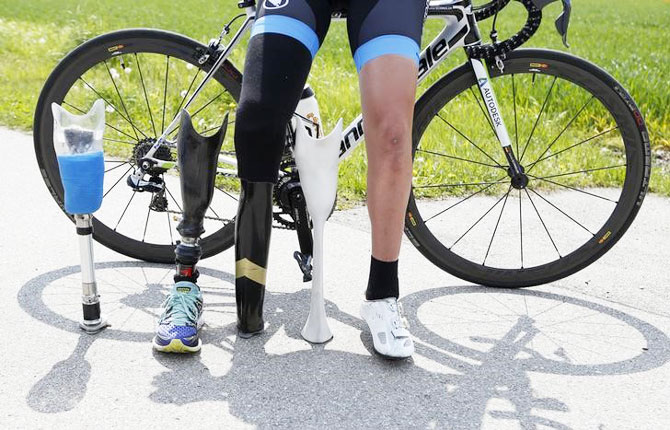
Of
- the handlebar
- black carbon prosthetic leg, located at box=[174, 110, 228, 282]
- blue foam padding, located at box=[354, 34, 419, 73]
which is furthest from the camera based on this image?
the handlebar

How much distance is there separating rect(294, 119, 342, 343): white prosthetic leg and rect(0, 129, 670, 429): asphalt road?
9 centimetres

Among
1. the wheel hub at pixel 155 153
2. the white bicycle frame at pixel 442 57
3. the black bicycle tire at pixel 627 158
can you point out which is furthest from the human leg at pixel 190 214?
the black bicycle tire at pixel 627 158

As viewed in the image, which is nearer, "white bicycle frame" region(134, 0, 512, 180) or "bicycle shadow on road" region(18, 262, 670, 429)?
"bicycle shadow on road" region(18, 262, 670, 429)

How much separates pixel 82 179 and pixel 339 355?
1058 mm

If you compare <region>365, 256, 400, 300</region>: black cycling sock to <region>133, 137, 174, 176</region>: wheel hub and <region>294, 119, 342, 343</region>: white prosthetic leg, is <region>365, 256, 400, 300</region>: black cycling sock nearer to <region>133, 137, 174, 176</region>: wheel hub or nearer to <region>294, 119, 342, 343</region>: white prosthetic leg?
<region>294, 119, 342, 343</region>: white prosthetic leg

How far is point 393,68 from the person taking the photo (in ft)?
8.97

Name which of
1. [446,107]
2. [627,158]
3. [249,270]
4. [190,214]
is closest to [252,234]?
[249,270]

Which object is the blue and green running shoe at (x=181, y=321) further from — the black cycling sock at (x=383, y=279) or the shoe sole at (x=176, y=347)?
the black cycling sock at (x=383, y=279)

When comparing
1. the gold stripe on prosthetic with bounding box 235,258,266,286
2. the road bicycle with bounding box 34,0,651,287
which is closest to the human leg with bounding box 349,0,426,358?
the road bicycle with bounding box 34,0,651,287

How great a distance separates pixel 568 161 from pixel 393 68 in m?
3.02

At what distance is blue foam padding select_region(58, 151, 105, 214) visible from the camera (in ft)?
9.00

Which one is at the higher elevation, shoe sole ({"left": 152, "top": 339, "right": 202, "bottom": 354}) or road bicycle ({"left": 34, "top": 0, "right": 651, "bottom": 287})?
road bicycle ({"left": 34, "top": 0, "right": 651, "bottom": 287})

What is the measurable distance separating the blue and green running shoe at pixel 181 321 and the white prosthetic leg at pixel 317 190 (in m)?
0.41

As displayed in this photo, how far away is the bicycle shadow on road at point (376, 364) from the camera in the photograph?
2.58 metres
